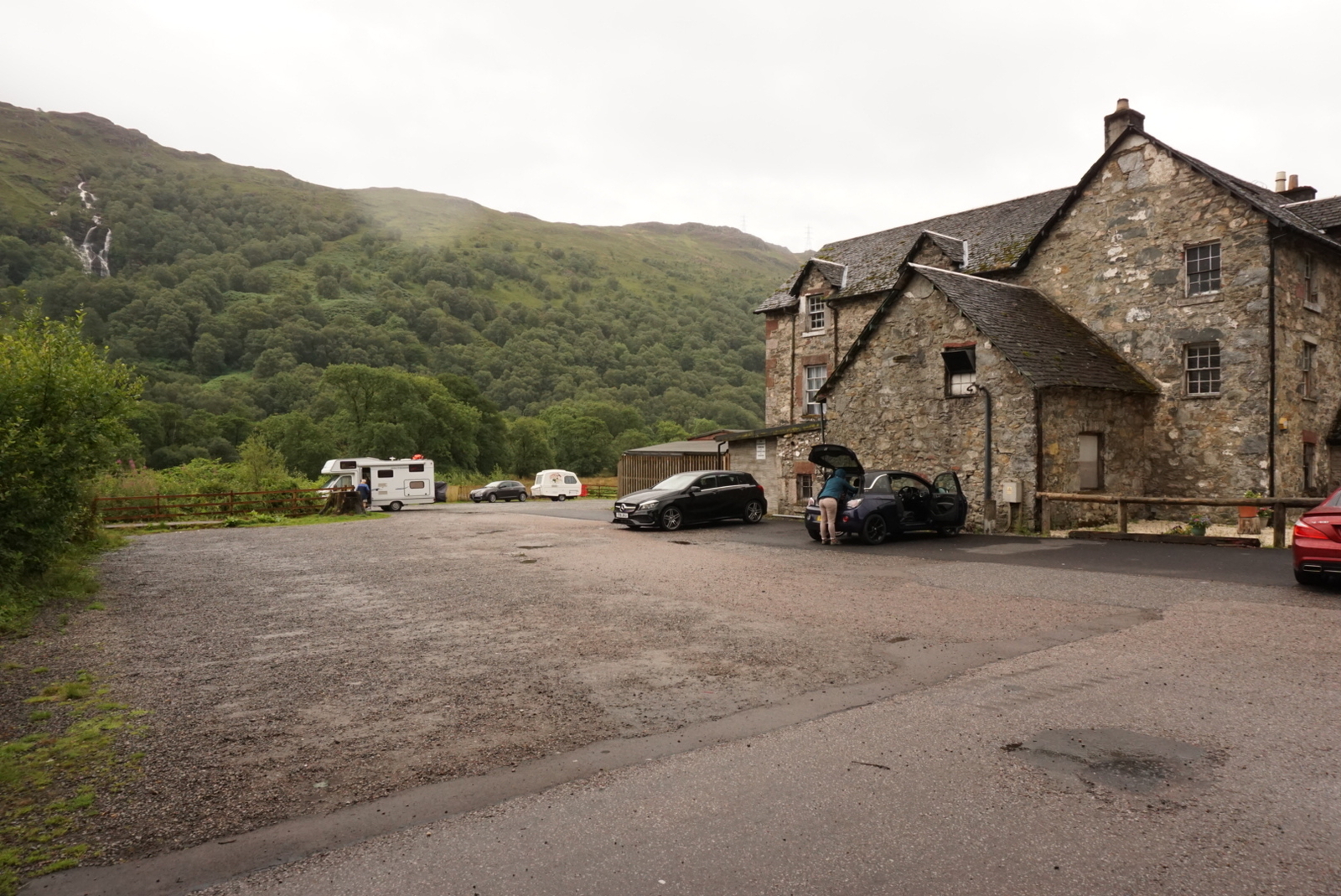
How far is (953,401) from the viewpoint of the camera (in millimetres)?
20391

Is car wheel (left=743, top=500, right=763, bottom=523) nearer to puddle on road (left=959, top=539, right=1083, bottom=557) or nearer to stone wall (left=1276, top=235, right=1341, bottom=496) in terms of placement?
puddle on road (left=959, top=539, right=1083, bottom=557)

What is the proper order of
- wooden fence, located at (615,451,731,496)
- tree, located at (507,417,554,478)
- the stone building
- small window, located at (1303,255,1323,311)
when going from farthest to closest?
tree, located at (507,417,554,478) < wooden fence, located at (615,451,731,496) < small window, located at (1303,255,1323,311) < the stone building

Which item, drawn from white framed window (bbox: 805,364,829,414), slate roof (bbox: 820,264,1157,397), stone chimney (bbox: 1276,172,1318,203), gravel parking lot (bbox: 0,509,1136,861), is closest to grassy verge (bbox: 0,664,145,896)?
gravel parking lot (bbox: 0,509,1136,861)

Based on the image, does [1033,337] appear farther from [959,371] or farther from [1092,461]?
[1092,461]

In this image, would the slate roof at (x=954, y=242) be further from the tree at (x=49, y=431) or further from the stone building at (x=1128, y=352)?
the tree at (x=49, y=431)

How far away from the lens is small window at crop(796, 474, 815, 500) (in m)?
25.4

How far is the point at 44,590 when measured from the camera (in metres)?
11.2

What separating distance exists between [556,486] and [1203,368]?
36793mm

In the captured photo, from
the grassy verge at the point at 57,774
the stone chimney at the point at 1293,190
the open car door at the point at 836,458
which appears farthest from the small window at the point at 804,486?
the grassy verge at the point at 57,774

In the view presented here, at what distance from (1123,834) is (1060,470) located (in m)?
17.1

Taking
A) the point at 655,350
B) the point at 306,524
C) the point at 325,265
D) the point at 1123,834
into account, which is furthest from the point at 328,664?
the point at 325,265

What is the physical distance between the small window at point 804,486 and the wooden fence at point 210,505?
1999 centimetres

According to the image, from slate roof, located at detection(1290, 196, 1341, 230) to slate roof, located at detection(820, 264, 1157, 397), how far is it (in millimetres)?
6203

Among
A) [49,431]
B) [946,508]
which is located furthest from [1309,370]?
[49,431]
